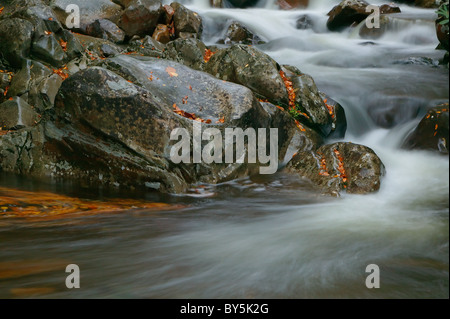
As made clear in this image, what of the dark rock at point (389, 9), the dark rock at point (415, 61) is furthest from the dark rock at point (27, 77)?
the dark rock at point (389, 9)

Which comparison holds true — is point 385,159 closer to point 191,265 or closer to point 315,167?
point 315,167

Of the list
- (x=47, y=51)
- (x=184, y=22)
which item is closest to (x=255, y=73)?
(x=47, y=51)

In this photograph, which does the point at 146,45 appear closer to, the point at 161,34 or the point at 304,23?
the point at 161,34

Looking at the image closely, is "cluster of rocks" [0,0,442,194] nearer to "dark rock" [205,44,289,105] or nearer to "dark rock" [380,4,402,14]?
"dark rock" [205,44,289,105]

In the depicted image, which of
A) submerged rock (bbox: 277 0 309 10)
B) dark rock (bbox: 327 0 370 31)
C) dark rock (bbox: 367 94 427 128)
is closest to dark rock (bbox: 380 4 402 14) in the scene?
dark rock (bbox: 327 0 370 31)

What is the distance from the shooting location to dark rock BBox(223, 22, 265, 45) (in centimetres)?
1538

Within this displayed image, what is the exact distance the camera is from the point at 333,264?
9.19 feet

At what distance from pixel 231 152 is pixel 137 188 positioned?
5.74 feet

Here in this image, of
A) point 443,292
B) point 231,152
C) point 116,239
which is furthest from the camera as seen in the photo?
point 231,152

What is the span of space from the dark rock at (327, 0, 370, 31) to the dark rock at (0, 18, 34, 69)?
477 inches

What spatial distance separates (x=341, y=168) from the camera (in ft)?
20.3

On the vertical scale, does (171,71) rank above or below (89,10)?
below

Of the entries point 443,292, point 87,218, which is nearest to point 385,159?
point 443,292

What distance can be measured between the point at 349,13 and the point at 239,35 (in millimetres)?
4789
